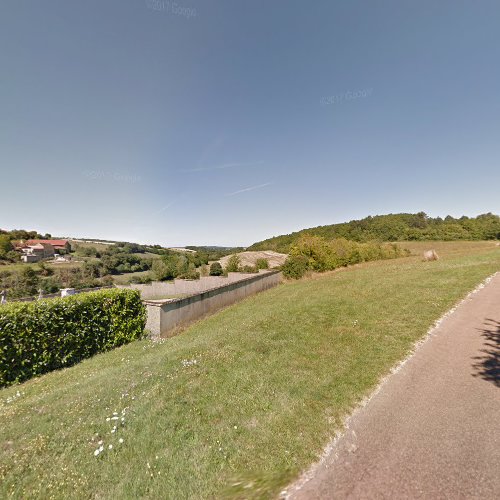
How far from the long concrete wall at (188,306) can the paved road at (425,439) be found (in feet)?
27.9

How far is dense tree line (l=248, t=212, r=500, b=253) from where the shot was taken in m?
64.0

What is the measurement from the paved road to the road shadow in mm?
17

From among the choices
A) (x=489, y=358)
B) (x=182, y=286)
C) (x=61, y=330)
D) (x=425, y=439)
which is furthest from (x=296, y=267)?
(x=425, y=439)

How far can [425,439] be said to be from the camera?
126 inches

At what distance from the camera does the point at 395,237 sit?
72.6 meters

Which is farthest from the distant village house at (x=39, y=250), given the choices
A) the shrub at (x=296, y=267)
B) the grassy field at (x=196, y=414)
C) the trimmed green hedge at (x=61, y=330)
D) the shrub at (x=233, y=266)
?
the grassy field at (x=196, y=414)

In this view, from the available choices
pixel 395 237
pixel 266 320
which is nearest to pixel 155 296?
pixel 266 320

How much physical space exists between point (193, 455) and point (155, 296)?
26726 millimetres

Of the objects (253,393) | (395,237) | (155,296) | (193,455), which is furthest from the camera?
(395,237)

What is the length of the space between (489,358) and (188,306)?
10632mm

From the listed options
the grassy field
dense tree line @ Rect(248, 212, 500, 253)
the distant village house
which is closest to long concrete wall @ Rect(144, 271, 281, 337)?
the grassy field

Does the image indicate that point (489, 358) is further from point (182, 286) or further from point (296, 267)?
point (182, 286)

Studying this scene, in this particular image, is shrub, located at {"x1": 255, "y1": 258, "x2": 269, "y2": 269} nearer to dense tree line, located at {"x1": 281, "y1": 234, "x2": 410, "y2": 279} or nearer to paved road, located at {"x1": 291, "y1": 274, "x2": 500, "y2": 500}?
dense tree line, located at {"x1": 281, "y1": 234, "x2": 410, "y2": 279}

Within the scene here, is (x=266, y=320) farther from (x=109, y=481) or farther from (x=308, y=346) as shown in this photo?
(x=109, y=481)
